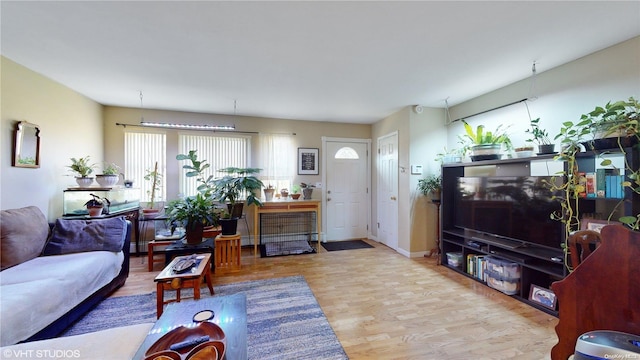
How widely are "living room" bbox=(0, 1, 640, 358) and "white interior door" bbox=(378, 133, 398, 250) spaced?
15cm

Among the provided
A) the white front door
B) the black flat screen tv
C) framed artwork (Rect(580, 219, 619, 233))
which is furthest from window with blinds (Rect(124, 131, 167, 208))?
framed artwork (Rect(580, 219, 619, 233))

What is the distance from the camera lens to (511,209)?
107 inches

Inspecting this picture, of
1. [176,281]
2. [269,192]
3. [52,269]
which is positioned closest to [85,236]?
[52,269]

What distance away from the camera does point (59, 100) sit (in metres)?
3.07

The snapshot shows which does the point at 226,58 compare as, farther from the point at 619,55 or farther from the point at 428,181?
the point at 619,55

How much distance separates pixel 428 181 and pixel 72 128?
504cm

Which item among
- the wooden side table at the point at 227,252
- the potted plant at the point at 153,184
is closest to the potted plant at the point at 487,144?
the wooden side table at the point at 227,252

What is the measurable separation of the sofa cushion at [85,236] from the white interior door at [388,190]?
3869 mm

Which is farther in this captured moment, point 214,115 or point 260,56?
point 214,115

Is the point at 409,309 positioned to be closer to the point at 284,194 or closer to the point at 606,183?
Answer: the point at 606,183

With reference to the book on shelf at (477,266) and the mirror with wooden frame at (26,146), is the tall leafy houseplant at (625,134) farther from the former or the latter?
the mirror with wooden frame at (26,146)

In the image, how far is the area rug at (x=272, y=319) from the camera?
182 cm

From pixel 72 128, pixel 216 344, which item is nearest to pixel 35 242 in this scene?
pixel 72 128

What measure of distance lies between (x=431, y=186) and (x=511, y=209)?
1.12 metres
